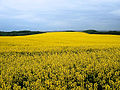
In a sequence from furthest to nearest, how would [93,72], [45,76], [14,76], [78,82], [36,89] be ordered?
1. [93,72]
2. [14,76]
3. [45,76]
4. [78,82]
5. [36,89]

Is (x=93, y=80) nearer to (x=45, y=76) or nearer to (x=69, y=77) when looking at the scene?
(x=69, y=77)

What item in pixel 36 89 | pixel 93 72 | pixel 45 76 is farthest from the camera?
pixel 93 72

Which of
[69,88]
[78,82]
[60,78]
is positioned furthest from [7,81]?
[78,82]

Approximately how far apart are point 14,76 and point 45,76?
1179 mm

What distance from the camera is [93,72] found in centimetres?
445

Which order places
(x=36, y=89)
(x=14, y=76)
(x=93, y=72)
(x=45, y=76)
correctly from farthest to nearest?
(x=93, y=72) < (x=14, y=76) < (x=45, y=76) < (x=36, y=89)

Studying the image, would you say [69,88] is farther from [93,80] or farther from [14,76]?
[14,76]

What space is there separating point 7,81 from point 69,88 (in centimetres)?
197

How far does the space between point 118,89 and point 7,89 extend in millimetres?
3017

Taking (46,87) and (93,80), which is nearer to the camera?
(46,87)

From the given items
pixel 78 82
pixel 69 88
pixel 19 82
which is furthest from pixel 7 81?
pixel 78 82

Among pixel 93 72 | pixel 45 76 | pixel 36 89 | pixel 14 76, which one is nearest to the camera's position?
pixel 36 89

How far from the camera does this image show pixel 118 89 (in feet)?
10.3

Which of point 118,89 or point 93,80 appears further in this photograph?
point 93,80
